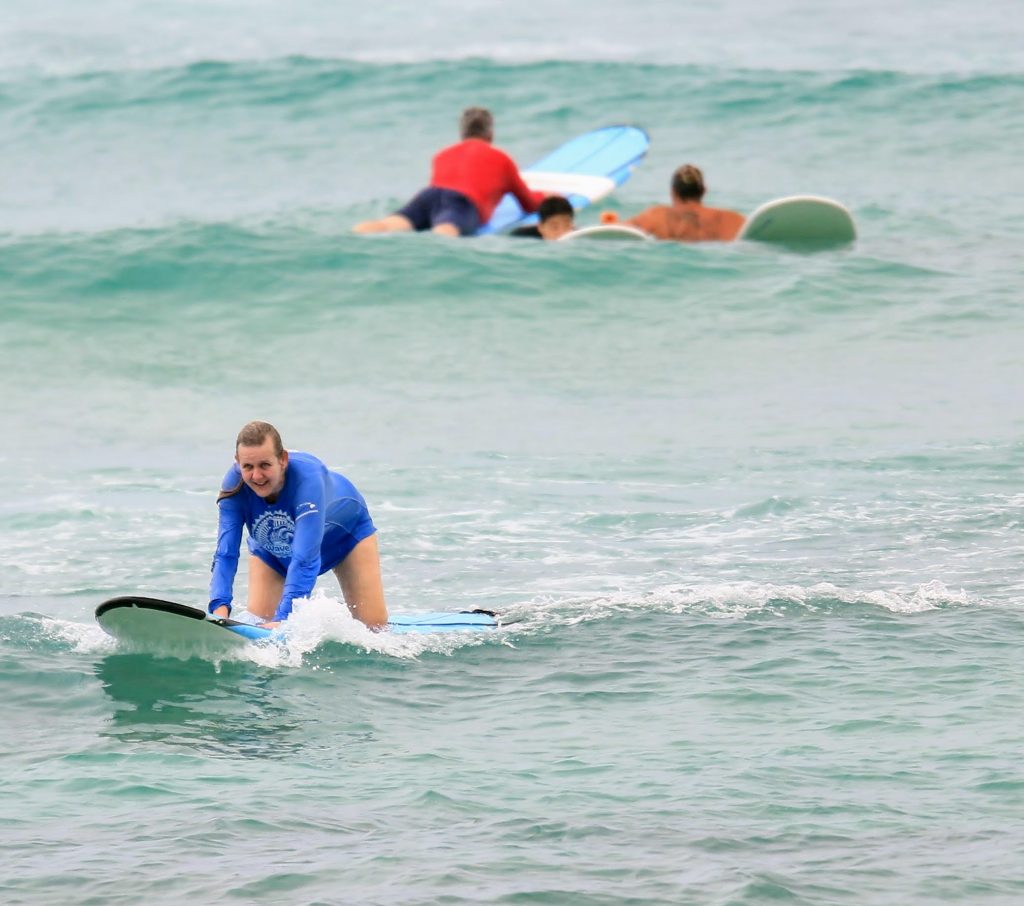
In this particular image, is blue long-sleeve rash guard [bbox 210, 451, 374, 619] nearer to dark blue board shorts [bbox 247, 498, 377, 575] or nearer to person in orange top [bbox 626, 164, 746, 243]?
dark blue board shorts [bbox 247, 498, 377, 575]

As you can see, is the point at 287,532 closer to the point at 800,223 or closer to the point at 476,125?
the point at 476,125

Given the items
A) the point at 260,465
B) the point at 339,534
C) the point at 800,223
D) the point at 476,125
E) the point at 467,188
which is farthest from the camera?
the point at 800,223

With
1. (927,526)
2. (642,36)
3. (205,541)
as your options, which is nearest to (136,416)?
(205,541)

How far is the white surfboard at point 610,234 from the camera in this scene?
18094mm

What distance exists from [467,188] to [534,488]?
22.2ft

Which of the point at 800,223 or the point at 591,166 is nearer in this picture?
the point at 800,223

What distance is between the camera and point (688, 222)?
60.5 ft

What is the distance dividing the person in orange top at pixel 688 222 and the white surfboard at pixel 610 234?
8.0 inches

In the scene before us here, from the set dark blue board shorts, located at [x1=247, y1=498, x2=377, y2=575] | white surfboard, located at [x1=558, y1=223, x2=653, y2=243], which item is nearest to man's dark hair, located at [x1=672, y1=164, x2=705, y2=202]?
white surfboard, located at [x1=558, y1=223, x2=653, y2=243]

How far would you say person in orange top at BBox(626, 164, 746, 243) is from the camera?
18.4 m

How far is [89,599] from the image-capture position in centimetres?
998

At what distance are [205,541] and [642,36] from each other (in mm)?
22942

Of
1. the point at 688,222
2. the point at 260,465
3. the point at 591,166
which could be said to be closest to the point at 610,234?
the point at 688,222

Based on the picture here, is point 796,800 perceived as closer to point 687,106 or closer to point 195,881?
point 195,881
